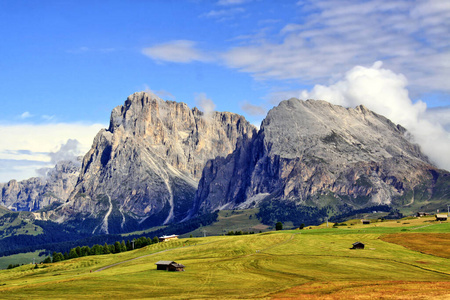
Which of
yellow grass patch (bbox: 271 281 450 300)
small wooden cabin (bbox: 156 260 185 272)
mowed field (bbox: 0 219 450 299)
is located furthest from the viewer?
small wooden cabin (bbox: 156 260 185 272)

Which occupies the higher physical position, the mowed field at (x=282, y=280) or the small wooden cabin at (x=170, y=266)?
the small wooden cabin at (x=170, y=266)

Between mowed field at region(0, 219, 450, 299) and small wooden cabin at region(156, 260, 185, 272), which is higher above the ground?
small wooden cabin at region(156, 260, 185, 272)

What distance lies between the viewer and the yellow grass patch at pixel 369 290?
116m

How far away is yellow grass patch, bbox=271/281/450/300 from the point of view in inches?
4584

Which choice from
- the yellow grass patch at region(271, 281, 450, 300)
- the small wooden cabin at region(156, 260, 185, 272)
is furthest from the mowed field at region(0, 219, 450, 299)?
the small wooden cabin at region(156, 260, 185, 272)

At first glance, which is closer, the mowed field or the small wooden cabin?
the mowed field

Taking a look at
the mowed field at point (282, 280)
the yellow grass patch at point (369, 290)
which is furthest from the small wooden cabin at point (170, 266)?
the yellow grass patch at point (369, 290)

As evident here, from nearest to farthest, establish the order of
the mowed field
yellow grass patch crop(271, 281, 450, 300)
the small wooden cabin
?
yellow grass patch crop(271, 281, 450, 300)
the mowed field
the small wooden cabin

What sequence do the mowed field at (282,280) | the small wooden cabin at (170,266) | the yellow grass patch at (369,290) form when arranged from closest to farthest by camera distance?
the yellow grass patch at (369,290) → the mowed field at (282,280) → the small wooden cabin at (170,266)

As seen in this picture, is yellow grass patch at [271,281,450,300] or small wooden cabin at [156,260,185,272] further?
small wooden cabin at [156,260,185,272]

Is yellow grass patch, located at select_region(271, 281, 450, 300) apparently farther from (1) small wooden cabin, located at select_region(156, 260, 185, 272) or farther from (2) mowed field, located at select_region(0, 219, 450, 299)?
(1) small wooden cabin, located at select_region(156, 260, 185, 272)

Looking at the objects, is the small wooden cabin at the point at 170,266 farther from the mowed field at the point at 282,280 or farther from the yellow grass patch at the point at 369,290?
the yellow grass patch at the point at 369,290

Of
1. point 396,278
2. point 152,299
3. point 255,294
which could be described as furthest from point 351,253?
point 152,299

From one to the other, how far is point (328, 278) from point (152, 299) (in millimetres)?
50877
